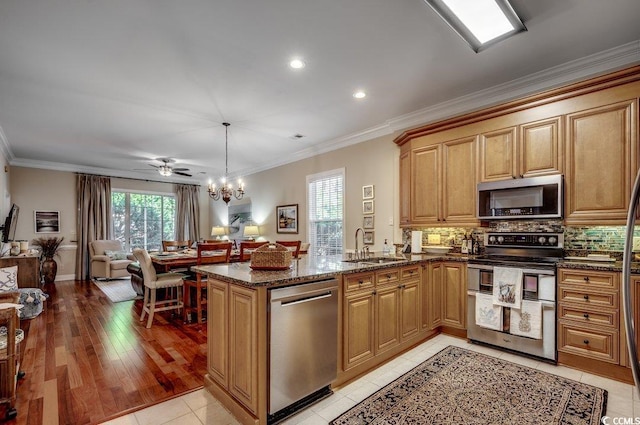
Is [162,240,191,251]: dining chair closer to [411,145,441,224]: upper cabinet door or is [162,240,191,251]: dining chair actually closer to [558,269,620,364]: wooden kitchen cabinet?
[411,145,441,224]: upper cabinet door

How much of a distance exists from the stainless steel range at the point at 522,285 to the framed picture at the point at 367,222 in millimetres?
1787

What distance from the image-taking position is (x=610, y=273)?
8.37 feet

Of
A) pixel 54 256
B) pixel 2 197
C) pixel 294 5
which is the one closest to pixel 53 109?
pixel 2 197

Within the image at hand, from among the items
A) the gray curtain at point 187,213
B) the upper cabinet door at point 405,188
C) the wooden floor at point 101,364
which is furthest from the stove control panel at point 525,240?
the gray curtain at point 187,213

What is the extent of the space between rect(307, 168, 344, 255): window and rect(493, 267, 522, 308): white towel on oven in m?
2.86

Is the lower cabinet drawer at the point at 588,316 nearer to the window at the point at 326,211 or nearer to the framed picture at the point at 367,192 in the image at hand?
the framed picture at the point at 367,192

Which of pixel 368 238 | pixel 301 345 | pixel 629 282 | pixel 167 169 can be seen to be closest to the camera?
pixel 629 282

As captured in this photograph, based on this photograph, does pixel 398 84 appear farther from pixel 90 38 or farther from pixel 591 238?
pixel 90 38

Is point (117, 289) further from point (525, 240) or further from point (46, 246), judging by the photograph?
point (525, 240)

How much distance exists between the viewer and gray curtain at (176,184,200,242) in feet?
30.7

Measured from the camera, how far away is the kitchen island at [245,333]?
1.92 m

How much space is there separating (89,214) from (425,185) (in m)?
8.33

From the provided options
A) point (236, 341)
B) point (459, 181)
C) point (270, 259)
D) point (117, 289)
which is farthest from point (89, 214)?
point (459, 181)

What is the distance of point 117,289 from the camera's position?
642cm
